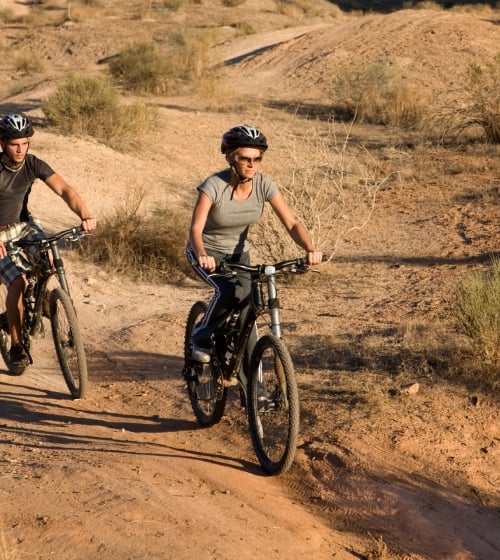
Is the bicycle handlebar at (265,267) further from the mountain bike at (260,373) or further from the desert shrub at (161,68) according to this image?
the desert shrub at (161,68)

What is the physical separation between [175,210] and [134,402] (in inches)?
233

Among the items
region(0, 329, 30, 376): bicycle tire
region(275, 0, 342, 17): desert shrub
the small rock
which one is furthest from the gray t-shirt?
region(275, 0, 342, 17): desert shrub

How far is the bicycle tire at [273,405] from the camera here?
525 cm

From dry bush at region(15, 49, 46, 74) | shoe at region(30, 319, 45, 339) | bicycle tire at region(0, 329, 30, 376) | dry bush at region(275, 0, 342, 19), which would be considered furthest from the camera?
dry bush at region(275, 0, 342, 19)

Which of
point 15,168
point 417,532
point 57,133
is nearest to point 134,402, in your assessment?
point 15,168

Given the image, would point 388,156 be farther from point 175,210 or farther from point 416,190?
point 175,210

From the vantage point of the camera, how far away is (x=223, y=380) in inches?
233

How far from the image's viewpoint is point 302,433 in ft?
20.8

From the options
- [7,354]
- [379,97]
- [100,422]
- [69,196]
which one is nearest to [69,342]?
[100,422]

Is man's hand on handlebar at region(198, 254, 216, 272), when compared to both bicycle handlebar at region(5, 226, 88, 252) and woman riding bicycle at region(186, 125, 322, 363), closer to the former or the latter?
woman riding bicycle at region(186, 125, 322, 363)

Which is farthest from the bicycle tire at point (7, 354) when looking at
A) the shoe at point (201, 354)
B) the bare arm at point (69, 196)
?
the shoe at point (201, 354)

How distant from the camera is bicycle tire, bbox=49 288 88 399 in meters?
6.77

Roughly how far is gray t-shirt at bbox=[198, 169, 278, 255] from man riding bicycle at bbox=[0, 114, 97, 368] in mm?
1197

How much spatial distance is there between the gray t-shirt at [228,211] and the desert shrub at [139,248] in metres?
4.89
